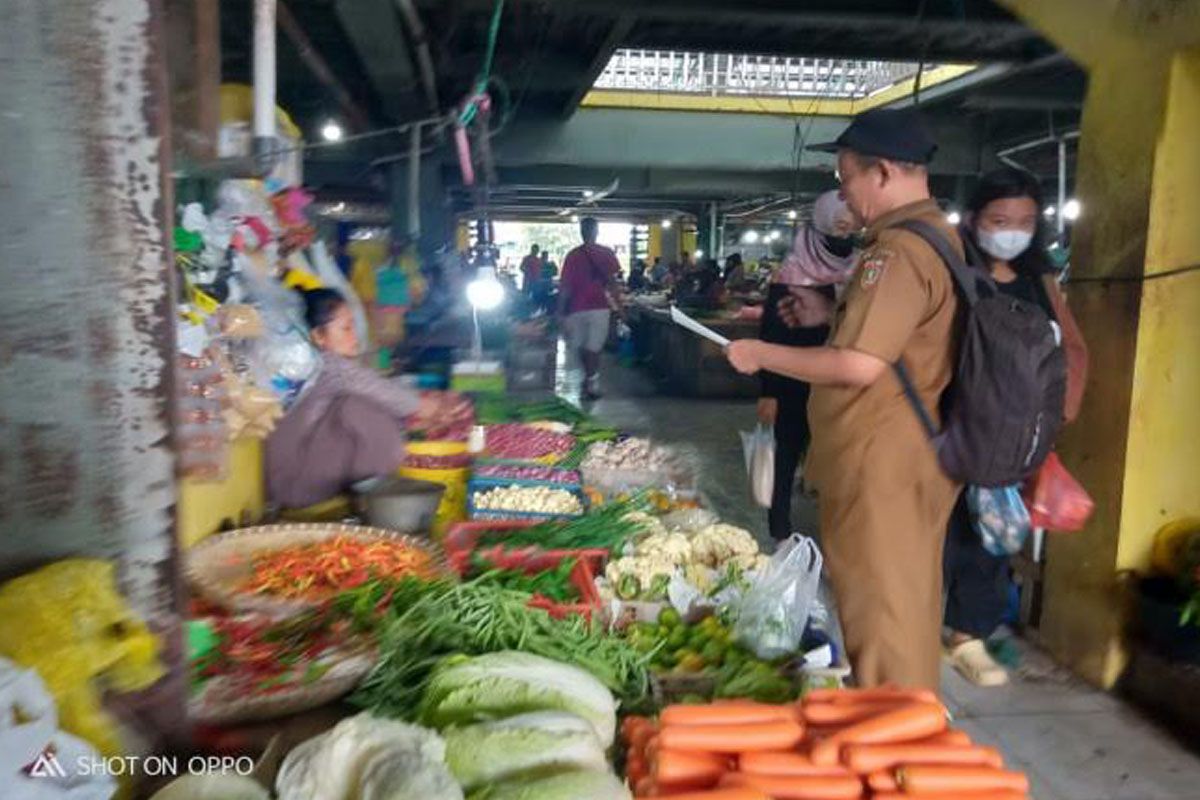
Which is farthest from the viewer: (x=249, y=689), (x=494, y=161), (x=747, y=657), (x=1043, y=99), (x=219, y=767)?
(x=494, y=161)

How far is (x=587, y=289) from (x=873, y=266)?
8698mm

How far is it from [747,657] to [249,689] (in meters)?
1.22

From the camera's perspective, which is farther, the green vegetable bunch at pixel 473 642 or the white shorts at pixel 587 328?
the white shorts at pixel 587 328

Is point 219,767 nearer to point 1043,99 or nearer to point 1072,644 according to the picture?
point 1072,644

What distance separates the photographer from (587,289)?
37.0ft

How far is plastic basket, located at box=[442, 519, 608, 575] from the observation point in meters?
2.92

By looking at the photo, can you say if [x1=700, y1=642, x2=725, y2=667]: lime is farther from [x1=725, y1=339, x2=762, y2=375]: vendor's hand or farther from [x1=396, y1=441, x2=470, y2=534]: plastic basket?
Result: [x1=396, y1=441, x2=470, y2=534]: plastic basket

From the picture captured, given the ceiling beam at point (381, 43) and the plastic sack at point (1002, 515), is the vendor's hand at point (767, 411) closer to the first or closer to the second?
the plastic sack at point (1002, 515)

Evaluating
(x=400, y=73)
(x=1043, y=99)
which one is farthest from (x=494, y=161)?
(x=1043, y=99)

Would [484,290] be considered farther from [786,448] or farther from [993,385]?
[993,385]

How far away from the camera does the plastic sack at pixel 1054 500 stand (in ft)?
10.7

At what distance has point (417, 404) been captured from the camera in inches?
157

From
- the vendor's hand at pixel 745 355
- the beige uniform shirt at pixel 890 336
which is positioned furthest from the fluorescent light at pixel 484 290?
the beige uniform shirt at pixel 890 336

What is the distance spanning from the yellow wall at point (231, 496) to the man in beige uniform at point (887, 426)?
1803 millimetres
